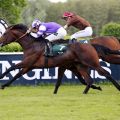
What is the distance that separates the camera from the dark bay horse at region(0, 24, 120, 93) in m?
14.8

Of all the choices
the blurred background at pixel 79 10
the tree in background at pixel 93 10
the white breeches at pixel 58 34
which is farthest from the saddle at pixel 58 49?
the tree in background at pixel 93 10

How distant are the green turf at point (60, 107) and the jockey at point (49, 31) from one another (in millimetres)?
1505

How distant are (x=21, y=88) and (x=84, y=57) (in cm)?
314

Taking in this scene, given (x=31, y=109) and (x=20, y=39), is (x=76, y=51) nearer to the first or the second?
(x=20, y=39)

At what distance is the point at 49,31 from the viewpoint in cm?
1484

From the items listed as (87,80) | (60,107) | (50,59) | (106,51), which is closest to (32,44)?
(50,59)

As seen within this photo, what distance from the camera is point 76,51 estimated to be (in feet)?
48.7

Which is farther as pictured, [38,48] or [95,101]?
[38,48]

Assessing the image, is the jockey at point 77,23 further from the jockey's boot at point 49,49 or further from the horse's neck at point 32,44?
the horse's neck at point 32,44

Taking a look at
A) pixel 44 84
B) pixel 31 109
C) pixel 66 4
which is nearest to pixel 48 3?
pixel 66 4

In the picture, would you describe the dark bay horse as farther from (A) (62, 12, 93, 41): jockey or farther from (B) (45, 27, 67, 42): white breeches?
(A) (62, 12, 93, 41): jockey

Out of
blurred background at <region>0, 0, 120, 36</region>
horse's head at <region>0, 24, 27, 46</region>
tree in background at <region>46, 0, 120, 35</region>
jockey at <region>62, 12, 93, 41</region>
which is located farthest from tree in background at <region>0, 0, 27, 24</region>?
jockey at <region>62, 12, 93, 41</region>

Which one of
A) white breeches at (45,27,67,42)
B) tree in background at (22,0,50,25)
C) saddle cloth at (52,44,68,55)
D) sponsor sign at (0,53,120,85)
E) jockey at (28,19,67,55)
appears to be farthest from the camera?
tree in background at (22,0,50,25)

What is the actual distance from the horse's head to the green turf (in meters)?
1.42
